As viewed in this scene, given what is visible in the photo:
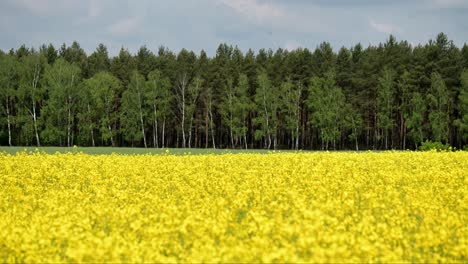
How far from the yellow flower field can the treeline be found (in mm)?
52590

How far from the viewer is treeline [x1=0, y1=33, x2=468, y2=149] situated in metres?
69.8

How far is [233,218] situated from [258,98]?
64076mm

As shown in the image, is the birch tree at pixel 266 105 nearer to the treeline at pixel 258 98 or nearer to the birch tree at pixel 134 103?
the treeline at pixel 258 98

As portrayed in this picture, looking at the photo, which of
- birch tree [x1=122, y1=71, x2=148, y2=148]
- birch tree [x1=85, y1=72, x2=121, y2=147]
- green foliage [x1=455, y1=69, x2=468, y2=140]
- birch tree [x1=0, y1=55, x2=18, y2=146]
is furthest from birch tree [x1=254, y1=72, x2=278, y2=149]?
birch tree [x1=0, y1=55, x2=18, y2=146]

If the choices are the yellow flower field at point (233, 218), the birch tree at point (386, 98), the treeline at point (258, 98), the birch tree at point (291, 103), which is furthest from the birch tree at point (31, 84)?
the yellow flower field at point (233, 218)

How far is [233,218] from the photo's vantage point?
9977mm

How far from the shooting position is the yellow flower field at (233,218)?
298 inches

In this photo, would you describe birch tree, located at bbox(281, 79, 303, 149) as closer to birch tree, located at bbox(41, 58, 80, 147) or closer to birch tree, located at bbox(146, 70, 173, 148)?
birch tree, located at bbox(146, 70, 173, 148)

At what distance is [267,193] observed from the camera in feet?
43.6

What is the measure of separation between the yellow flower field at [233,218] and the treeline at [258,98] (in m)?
52.6

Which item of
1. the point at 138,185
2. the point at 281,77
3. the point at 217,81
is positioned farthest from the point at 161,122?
the point at 138,185

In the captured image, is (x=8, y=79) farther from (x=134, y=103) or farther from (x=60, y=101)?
(x=134, y=103)

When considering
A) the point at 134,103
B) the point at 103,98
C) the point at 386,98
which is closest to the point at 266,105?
the point at 386,98

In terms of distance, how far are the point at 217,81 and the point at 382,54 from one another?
23.7 meters
